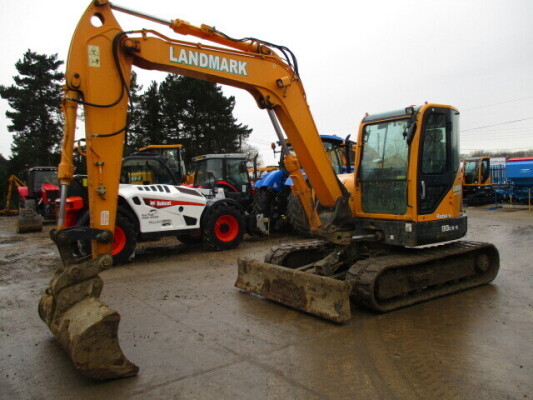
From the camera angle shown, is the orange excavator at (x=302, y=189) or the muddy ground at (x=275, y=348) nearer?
the muddy ground at (x=275, y=348)

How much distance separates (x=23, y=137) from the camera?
28000 millimetres

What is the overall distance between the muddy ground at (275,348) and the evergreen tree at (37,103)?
81.0ft

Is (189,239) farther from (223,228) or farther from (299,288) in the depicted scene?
(299,288)

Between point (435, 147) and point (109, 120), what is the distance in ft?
12.7

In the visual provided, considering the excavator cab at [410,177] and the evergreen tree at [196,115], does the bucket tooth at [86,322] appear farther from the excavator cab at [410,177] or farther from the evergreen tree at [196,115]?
the evergreen tree at [196,115]

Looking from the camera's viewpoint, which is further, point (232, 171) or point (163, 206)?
point (232, 171)

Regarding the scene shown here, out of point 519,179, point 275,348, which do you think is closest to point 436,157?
point 275,348

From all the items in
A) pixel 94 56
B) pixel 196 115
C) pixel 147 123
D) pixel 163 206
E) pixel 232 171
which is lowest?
pixel 163 206

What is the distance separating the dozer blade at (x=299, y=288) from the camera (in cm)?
450

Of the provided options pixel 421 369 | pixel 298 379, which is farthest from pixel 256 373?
pixel 421 369

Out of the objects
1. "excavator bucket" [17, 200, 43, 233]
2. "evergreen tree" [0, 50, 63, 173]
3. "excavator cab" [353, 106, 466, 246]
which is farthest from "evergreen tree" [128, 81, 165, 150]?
"excavator cab" [353, 106, 466, 246]

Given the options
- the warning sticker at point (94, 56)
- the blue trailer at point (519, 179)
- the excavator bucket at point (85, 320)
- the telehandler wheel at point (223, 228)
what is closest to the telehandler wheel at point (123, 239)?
the telehandler wheel at point (223, 228)

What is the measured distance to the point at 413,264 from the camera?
5.14 m

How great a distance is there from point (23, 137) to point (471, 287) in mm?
29575
